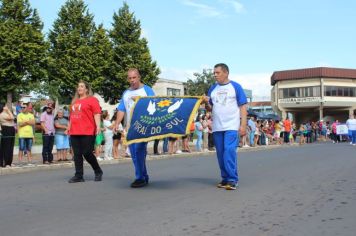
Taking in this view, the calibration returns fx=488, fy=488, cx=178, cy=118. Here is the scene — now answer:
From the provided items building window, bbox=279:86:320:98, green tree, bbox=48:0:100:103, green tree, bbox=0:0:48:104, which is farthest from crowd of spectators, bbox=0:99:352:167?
building window, bbox=279:86:320:98

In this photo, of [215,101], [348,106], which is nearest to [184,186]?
[215,101]

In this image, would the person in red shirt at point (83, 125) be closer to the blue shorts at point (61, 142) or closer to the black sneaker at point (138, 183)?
the black sneaker at point (138, 183)

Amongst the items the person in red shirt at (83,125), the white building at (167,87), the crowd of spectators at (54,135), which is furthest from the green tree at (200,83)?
the person in red shirt at (83,125)

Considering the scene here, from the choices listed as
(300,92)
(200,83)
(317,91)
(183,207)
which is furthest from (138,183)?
(300,92)

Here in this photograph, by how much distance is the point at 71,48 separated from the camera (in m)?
44.5

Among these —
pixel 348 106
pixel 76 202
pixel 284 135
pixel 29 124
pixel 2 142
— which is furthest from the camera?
pixel 348 106

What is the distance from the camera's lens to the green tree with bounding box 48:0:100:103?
1746 inches

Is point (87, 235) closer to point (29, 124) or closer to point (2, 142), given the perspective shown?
point (2, 142)

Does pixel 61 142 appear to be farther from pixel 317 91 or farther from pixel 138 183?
pixel 317 91

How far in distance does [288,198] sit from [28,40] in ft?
117

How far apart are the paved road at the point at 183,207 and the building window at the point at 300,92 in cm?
7324

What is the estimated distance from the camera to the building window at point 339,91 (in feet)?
260

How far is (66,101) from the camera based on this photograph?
47.5m

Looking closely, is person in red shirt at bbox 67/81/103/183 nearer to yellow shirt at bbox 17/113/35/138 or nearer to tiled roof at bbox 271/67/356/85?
yellow shirt at bbox 17/113/35/138
